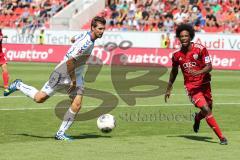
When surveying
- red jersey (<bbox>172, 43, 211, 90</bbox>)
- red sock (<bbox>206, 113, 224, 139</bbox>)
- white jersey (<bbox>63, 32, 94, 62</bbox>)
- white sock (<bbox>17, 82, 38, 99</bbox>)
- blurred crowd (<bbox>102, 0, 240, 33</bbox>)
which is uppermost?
white jersey (<bbox>63, 32, 94, 62</bbox>)

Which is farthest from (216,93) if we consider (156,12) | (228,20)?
(156,12)

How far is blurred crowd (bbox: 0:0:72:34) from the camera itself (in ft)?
164

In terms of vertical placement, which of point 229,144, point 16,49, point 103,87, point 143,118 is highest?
point 229,144

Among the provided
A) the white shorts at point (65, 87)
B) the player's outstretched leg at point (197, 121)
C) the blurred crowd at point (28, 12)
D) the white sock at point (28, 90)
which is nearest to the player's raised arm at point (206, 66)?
the player's outstretched leg at point (197, 121)

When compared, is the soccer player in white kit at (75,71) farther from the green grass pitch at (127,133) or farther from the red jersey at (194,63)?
the red jersey at (194,63)

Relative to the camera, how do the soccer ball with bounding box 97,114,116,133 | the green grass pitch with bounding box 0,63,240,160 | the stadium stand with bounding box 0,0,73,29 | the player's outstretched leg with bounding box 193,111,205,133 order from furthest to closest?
the stadium stand with bounding box 0,0,73,29, the player's outstretched leg with bounding box 193,111,205,133, the soccer ball with bounding box 97,114,116,133, the green grass pitch with bounding box 0,63,240,160

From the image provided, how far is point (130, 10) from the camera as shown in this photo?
157 feet

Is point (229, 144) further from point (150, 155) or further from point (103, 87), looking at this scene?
point (103, 87)

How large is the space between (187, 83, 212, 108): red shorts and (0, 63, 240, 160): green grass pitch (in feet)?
2.50

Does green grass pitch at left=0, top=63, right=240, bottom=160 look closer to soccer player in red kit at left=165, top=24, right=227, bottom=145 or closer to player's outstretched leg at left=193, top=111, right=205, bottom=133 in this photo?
player's outstretched leg at left=193, top=111, right=205, bottom=133

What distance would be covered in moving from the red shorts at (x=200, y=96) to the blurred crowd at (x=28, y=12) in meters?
36.9

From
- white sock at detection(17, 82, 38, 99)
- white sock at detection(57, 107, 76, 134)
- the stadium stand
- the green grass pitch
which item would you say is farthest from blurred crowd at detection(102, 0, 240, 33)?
white sock at detection(57, 107, 76, 134)

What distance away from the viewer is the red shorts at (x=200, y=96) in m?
12.4

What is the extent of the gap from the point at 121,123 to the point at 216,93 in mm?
8988
